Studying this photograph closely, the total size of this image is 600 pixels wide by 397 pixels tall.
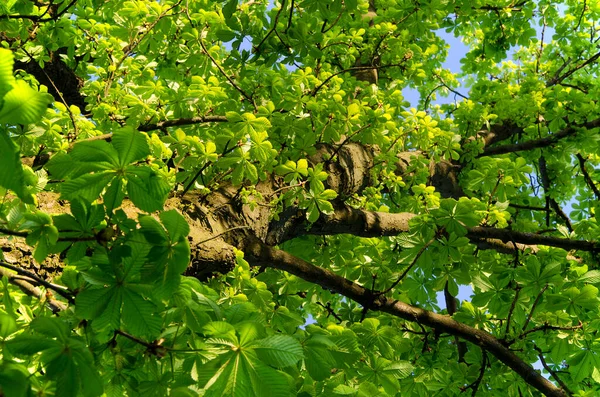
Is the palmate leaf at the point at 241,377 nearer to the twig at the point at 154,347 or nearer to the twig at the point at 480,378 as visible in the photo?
the twig at the point at 154,347

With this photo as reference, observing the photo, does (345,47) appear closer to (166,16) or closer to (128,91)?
(166,16)

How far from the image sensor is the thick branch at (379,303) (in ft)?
7.66

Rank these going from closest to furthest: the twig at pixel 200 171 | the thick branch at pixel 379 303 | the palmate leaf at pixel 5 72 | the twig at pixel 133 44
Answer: the palmate leaf at pixel 5 72
the twig at pixel 200 171
the thick branch at pixel 379 303
the twig at pixel 133 44

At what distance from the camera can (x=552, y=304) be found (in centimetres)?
213

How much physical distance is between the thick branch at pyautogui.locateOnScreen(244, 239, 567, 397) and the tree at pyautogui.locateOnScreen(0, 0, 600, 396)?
11mm

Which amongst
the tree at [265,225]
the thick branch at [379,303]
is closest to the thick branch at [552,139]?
the tree at [265,225]

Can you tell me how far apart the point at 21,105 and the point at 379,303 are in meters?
1.98

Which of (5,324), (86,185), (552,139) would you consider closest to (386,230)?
(552,139)

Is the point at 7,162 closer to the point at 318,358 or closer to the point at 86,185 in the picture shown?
the point at 86,185

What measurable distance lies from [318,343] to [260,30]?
1570 mm

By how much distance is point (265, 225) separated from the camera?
2.53 meters

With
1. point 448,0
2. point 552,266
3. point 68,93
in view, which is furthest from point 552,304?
point 68,93

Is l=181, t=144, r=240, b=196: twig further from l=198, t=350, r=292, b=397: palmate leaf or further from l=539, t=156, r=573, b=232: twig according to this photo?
l=539, t=156, r=573, b=232: twig

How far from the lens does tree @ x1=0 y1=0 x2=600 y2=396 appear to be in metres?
1.03
